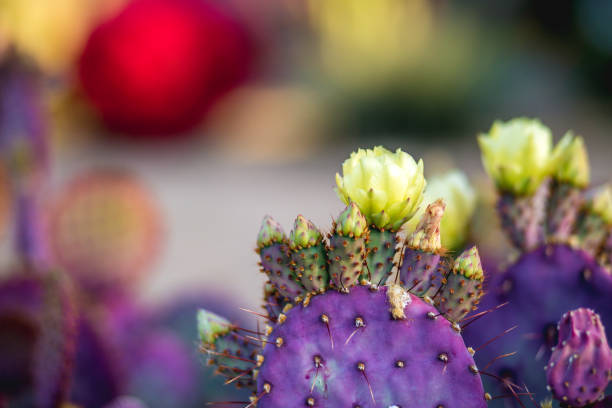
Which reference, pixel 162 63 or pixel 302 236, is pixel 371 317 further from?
pixel 162 63

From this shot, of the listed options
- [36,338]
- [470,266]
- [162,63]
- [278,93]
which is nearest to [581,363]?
[470,266]

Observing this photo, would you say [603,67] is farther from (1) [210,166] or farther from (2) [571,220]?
(2) [571,220]

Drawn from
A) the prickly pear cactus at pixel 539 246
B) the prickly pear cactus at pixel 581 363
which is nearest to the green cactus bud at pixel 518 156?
the prickly pear cactus at pixel 539 246

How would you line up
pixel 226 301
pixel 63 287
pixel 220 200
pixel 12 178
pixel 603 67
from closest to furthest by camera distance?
pixel 63 287 → pixel 12 178 → pixel 226 301 → pixel 220 200 → pixel 603 67

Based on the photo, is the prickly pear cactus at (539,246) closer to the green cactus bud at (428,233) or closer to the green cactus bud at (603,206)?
the green cactus bud at (603,206)

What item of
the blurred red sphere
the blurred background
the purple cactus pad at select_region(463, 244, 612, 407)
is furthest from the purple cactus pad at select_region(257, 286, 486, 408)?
the blurred red sphere

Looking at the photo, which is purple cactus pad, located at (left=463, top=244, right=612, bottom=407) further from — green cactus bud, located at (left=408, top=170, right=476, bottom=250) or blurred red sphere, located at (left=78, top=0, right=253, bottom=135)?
blurred red sphere, located at (left=78, top=0, right=253, bottom=135)

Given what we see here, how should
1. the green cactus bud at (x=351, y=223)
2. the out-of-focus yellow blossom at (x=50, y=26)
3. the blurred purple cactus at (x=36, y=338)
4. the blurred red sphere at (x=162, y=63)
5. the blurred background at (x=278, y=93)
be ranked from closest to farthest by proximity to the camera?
the green cactus bud at (x=351, y=223)
the blurred purple cactus at (x=36, y=338)
the out-of-focus yellow blossom at (x=50, y=26)
the blurred background at (x=278, y=93)
the blurred red sphere at (x=162, y=63)

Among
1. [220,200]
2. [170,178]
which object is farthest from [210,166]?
[220,200]

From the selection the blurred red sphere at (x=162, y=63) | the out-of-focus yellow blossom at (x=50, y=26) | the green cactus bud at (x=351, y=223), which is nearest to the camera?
the green cactus bud at (x=351, y=223)
